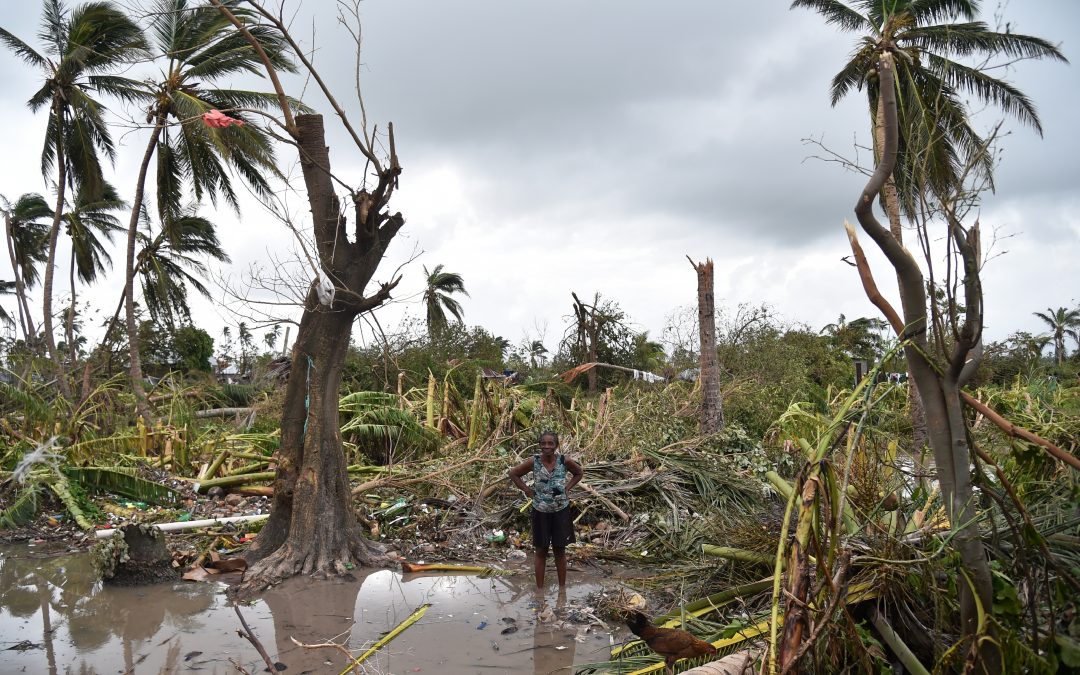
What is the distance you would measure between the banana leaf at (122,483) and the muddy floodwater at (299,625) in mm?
1986

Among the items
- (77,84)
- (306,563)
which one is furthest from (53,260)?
(306,563)

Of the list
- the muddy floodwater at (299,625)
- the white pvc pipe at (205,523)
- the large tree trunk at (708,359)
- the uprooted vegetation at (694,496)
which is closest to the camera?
the uprooted vegetation at (694,496)

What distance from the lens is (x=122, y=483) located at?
9273mm

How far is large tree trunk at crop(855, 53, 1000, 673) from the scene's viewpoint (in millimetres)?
2555

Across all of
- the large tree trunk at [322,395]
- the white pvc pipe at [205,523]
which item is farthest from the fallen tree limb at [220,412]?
the large tree trunk at [322,395]

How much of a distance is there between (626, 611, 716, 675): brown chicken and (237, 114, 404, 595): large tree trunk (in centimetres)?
473

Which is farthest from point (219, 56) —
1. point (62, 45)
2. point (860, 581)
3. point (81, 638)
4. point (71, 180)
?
point (860, 581)

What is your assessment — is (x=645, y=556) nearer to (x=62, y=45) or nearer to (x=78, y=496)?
(x=78, y=496)

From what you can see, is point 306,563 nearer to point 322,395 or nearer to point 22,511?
point 322,395

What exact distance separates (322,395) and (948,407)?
5.57 metres

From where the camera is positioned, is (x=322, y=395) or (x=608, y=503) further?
(x=608, y=503)

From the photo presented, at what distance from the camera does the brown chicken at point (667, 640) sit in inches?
103

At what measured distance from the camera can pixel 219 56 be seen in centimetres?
1553

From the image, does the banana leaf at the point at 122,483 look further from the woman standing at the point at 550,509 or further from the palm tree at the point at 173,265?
the palm tree at the point at 173,265
